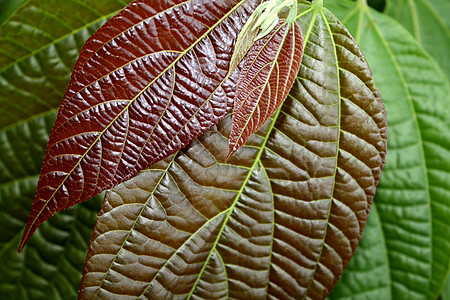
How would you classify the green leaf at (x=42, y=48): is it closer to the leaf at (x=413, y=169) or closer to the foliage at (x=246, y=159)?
the foliage at (x=246, y=159)

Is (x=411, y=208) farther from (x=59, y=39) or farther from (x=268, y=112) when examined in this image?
(x=59, y=39)

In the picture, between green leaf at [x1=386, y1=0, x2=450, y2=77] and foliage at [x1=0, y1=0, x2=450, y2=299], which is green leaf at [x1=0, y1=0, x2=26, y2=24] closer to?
foliage at [x1=0, y1=0, x2=450, y2=299]

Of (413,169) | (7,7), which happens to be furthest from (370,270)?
(7,7)

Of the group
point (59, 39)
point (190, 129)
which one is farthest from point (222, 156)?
point (59, 39)

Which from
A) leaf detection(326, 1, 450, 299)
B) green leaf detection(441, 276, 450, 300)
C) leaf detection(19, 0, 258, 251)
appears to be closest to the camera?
leaf detection(19, 0, 258, 251)

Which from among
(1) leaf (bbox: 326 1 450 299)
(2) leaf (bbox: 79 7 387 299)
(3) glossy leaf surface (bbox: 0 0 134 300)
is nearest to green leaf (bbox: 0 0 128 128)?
(3) glossy leaf surface (bbox: 0 0 134 300)

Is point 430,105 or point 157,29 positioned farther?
point 430,105

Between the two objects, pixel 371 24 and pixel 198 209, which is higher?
pixel 371 24
